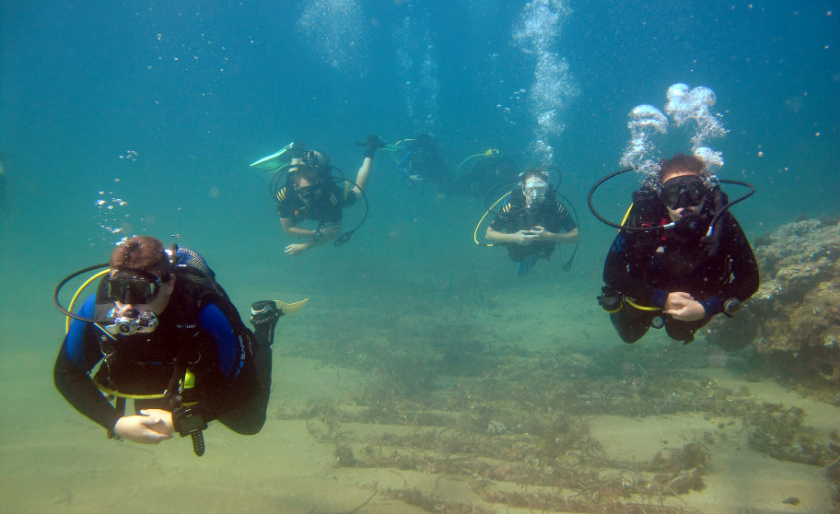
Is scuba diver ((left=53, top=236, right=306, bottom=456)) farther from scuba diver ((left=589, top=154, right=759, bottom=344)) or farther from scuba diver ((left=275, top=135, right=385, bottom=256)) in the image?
scuba diver ((left=275, top=135, right=385, bottom=256))

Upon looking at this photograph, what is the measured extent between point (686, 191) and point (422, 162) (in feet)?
48.1

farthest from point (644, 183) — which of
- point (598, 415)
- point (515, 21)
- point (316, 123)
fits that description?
point (316, 123)

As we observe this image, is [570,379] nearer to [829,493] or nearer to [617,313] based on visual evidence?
[829,493]

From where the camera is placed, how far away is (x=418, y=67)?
102000mm

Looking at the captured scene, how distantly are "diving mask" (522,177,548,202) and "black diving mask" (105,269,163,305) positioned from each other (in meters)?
7.19

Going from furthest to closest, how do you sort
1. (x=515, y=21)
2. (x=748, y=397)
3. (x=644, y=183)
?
(x=515, y=21)
(x=748, y=397)
(x=644, y=183)

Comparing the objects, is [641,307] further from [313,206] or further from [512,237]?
[313,206]

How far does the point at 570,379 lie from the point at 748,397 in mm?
2865

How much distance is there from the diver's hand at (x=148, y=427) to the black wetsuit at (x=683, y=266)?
3.60 m

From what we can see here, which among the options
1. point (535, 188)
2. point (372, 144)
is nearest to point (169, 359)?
point (535, 188)

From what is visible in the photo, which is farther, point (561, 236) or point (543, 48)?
point (543, 48)

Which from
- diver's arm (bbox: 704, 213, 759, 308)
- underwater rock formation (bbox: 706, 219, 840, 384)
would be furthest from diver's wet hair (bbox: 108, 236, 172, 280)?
underwater rock formation (bbox: 706, 219, 840, 384)

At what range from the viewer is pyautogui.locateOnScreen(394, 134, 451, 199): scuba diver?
16689 mm

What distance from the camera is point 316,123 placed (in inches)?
4444
